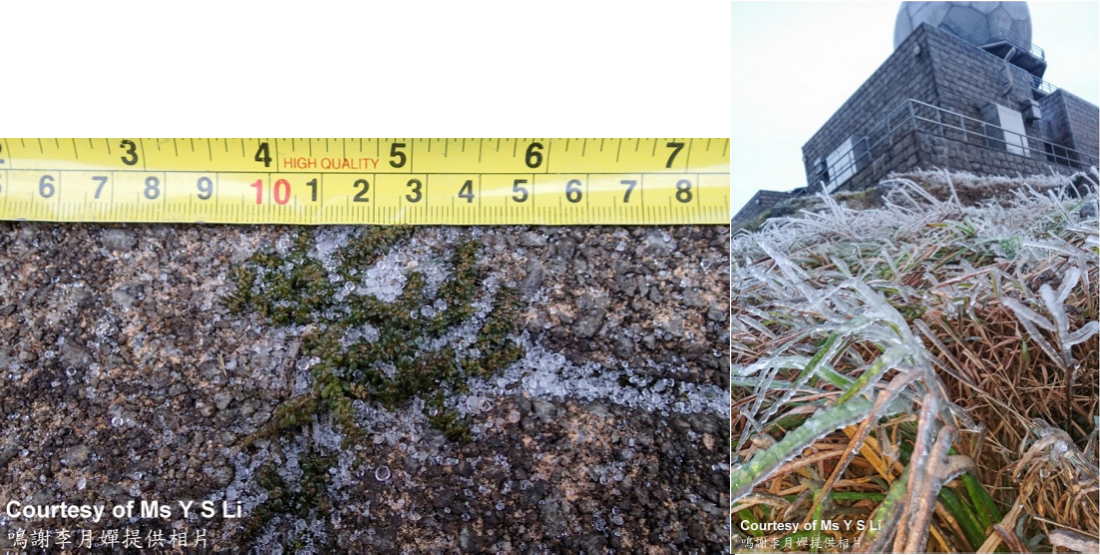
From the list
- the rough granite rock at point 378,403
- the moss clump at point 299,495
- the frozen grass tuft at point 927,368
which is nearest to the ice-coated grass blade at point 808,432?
the frozen grass tuft at point 927,368

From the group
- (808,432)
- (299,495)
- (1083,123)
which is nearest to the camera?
(808,432)

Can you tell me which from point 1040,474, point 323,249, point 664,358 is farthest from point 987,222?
point 323,249

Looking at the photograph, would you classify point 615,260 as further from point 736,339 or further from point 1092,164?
point 1092,164

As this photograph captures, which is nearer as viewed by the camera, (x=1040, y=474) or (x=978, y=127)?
(x=1040, y=474)

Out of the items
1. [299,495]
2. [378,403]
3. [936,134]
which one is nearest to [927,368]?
[936,134]

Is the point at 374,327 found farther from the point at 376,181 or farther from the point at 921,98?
the point at 921,98

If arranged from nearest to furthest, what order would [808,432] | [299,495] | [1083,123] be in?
[808,432]
[1083,123]
[299,495]

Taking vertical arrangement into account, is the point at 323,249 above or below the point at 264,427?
above
